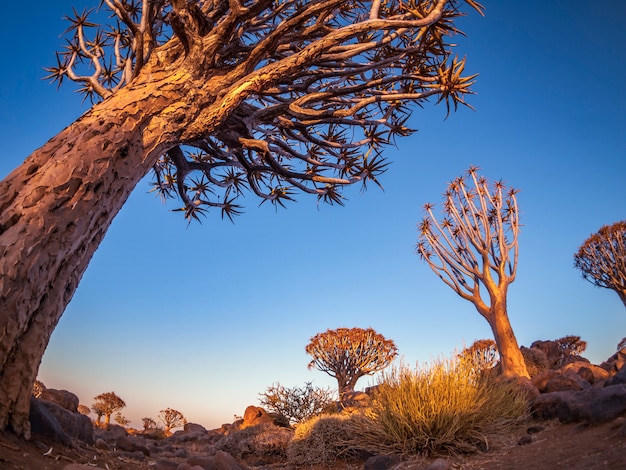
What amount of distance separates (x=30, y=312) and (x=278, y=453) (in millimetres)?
7586

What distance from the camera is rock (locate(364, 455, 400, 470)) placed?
4910 millimetres

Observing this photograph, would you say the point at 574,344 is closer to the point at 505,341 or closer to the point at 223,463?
the point at 505,341

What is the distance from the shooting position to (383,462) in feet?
16.3

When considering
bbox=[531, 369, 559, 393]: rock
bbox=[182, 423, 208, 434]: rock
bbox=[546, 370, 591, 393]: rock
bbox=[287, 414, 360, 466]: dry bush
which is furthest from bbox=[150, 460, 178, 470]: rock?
bbox=[182, 423, 208, 434]: rock

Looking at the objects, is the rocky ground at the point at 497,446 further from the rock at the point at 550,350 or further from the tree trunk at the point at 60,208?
the rock at the point at 550,350

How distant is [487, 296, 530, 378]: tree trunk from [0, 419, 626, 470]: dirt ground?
22.2ft

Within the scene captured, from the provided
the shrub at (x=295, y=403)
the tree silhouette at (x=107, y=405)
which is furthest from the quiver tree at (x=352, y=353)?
the tree silhouette at (x=107, y=405)

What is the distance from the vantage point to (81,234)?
3.37 m

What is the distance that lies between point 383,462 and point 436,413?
92 centimetres

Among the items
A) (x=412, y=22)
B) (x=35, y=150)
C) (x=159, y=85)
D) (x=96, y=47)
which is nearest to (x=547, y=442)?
(x=412, y=22)

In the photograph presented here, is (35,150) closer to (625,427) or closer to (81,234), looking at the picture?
(81,234)

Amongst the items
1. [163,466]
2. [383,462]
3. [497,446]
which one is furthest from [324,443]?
[163,466]

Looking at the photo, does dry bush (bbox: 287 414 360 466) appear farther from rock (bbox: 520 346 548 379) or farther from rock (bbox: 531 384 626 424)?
rock (bbox: 520 346 548 379)

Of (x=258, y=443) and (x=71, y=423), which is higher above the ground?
(x=71, y=423)
